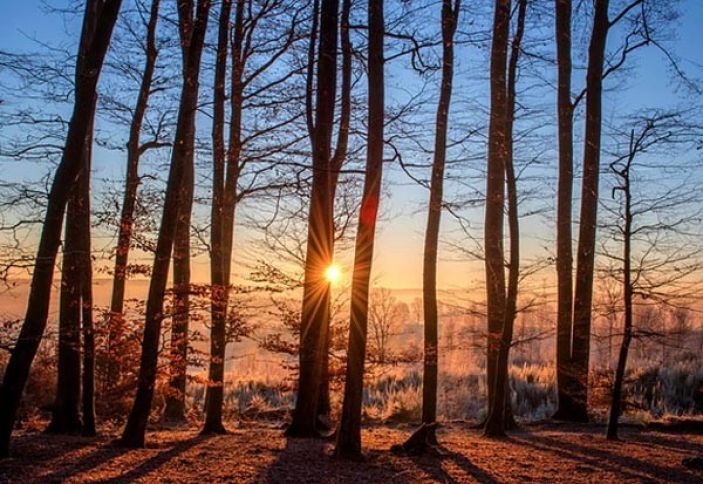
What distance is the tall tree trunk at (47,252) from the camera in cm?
679

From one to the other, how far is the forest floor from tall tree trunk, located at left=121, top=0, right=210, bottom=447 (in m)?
0.48

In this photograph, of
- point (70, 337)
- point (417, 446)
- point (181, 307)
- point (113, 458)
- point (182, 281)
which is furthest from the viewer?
point (182, 281)

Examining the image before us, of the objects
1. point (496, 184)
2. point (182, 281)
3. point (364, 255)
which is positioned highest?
point (496, 184)

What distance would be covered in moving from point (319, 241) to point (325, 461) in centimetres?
329

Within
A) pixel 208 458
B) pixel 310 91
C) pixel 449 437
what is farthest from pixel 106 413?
pixel 310 91

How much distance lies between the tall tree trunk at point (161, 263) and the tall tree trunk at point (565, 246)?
8.03 metres

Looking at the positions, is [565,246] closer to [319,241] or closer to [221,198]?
[319,241]

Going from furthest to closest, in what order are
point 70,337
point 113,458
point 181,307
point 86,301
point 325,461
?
point 70,337
point 86,301
point 181,307
point 325,461
point 113,458

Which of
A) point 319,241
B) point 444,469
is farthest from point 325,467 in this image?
point 319,241

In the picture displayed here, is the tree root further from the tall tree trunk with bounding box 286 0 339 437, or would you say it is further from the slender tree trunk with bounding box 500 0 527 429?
the slender tree trunk with bounding box 500 0 527 429

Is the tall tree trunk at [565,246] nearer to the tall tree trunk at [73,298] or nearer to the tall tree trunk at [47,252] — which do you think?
the tall tree trunk at [73,298]

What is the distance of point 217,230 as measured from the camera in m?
10.7

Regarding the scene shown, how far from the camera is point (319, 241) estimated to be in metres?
9.33

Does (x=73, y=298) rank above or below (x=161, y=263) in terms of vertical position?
below
